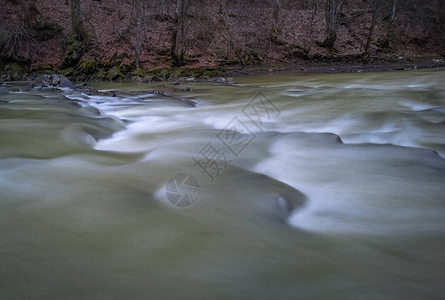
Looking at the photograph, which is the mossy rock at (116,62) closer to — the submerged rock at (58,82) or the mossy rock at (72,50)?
the mossy rock at (72,50)

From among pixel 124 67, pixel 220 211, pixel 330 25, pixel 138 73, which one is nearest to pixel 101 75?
pixel 124 67

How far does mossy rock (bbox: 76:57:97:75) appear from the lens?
17172 mm

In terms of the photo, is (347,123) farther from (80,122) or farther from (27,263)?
(27,263)

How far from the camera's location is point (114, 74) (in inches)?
658

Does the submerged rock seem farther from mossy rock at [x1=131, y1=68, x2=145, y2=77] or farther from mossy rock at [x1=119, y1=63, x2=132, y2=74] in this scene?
mossy rock at [x1=119, y1=63, x2=132, y2=74]

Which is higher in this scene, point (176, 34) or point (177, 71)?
point (176, 34)

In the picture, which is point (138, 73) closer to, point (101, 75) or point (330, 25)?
point (101, 75)

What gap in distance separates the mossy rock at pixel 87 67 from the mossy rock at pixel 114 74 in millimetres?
971

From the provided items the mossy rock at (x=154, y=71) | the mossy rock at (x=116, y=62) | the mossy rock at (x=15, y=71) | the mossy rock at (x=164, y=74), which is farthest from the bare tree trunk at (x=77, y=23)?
the mossy rock at (x=164, y=74)

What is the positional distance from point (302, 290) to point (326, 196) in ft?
5.92

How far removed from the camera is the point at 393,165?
4160 mm

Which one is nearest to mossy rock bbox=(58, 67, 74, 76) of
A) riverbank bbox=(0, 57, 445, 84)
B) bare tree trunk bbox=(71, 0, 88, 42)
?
riverbank bbox=(0, 57, 445, 84)

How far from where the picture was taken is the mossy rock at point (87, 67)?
1717cm

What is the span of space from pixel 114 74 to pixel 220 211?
15278mm
